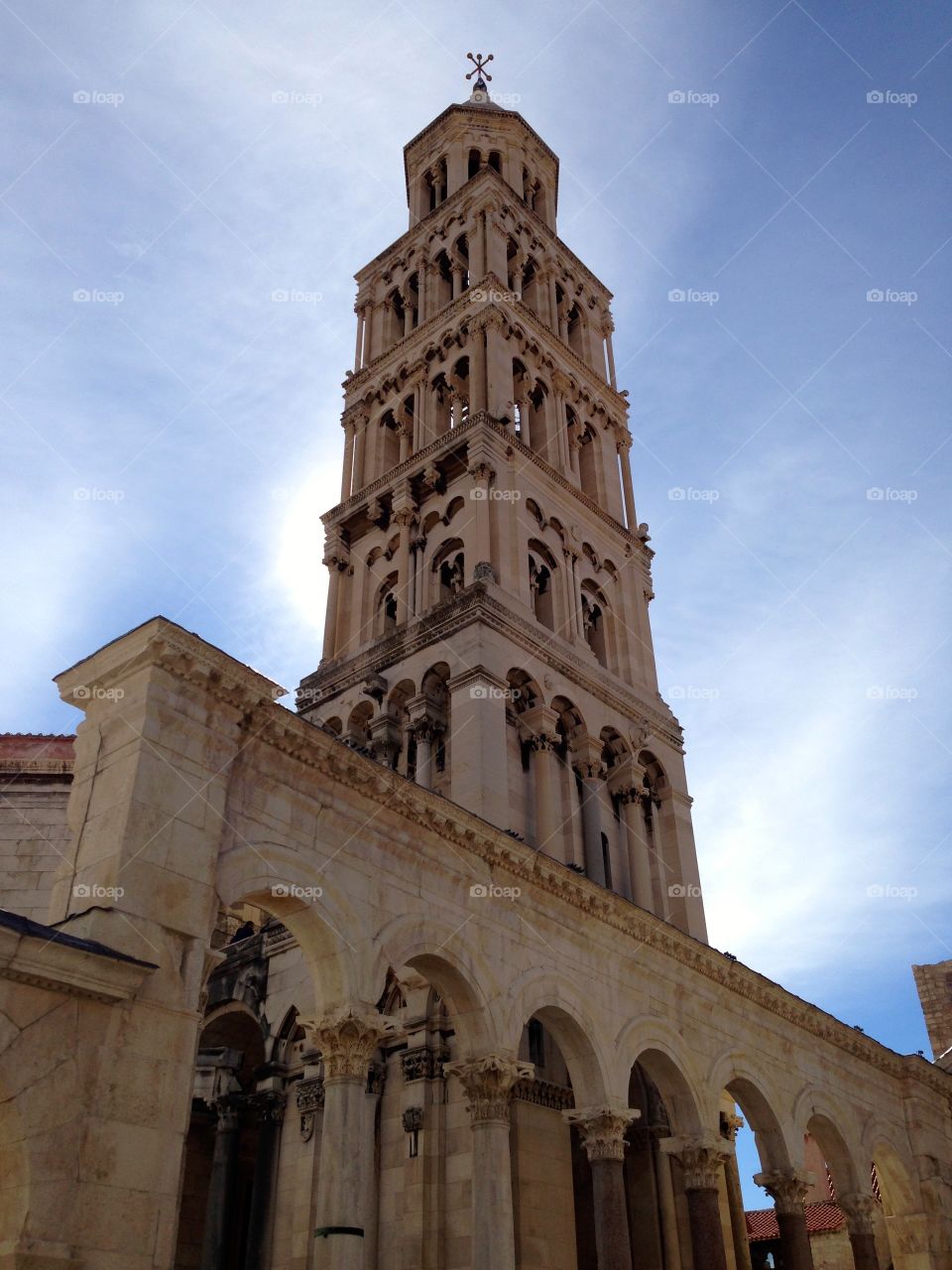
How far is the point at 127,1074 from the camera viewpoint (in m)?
11.5

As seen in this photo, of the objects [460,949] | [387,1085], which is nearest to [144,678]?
[460,949]

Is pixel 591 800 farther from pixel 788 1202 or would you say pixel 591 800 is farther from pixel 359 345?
pixel 359 345

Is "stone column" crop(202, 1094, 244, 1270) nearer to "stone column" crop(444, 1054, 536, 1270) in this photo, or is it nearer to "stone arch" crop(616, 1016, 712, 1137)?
"stone column" crop(444, 1054, 536, 1270)

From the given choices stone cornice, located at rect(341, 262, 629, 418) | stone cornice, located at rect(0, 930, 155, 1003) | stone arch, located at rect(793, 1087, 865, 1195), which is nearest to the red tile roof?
stone arch, located at rect(793, 1087, 865, 1195)

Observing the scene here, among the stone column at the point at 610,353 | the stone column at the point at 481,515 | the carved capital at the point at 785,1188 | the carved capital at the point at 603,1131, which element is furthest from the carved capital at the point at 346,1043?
the stone column at the point at 610,353

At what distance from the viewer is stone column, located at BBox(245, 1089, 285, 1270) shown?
62.0 feet

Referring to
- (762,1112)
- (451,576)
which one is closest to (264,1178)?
(762,1112)

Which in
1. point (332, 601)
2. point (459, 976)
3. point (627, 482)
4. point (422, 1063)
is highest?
point (627, 482)

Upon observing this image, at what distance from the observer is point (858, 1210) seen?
23.2 metres

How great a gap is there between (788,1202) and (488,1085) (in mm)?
9229

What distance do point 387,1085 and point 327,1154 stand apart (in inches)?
206

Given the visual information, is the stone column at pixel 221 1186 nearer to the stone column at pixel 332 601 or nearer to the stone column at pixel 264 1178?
the stone column at pixel 264 1178

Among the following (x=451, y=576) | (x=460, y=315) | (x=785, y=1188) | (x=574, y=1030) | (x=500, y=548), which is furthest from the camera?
(x=460, y=315)

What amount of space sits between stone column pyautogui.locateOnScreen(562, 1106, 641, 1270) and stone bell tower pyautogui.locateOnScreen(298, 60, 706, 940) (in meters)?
7.55
